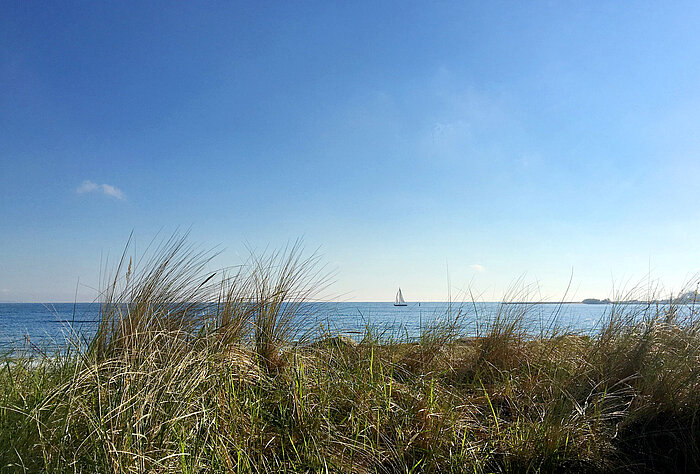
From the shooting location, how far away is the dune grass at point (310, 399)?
195cm

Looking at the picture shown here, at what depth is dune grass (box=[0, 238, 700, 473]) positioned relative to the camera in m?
1.95

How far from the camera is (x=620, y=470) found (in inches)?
96.4

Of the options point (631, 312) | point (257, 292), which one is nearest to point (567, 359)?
point (631, 312)

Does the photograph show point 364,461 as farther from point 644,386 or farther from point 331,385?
point 644,386

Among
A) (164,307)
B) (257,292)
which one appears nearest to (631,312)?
(257,292)

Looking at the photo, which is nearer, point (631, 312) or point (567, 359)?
point (567, 359)

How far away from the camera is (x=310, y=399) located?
2.54 m

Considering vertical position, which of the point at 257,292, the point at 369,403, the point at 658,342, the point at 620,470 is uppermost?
the point at 257,292

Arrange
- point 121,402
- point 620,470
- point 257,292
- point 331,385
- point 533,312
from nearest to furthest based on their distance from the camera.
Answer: point 121,402
point 620,470
point 331,385
point 257,292
point 533,312

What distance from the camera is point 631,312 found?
4.05 metres

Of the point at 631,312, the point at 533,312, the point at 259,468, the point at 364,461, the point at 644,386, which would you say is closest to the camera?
the point at 259,468

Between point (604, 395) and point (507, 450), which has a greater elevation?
point (604, 395)

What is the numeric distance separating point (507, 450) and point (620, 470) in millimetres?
622

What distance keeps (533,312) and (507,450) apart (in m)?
2.35
